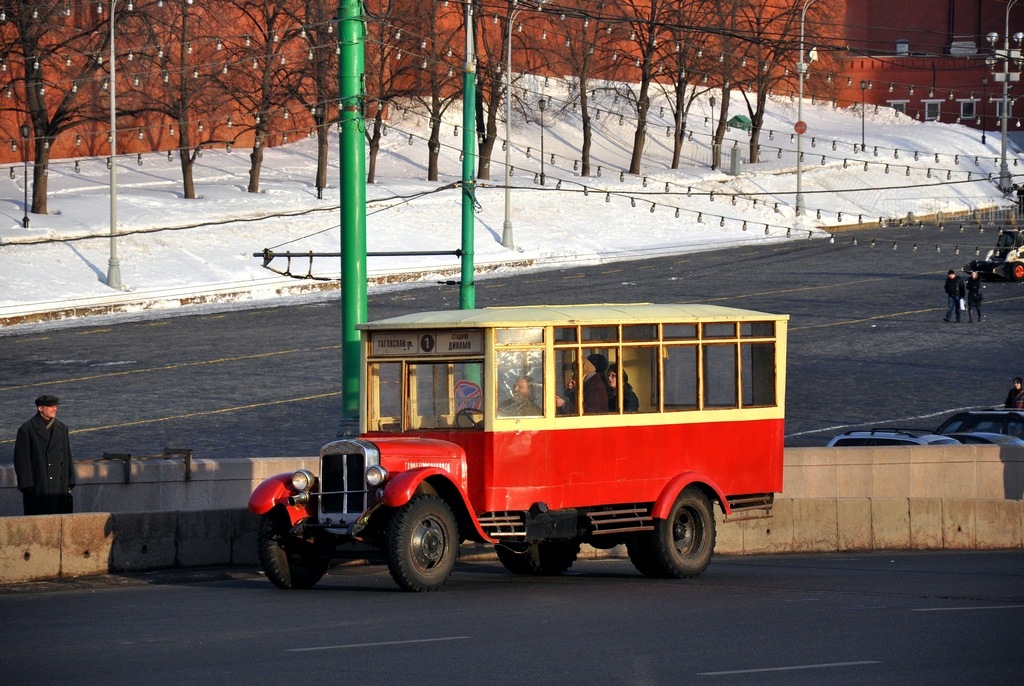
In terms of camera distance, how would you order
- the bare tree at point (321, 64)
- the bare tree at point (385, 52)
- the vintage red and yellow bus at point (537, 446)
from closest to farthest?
the vintage red and yellow bus at point (537, 446) < the bare tree at point (321, 64) < the bare tree at point (385, 52)

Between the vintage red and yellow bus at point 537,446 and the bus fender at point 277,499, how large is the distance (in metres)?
0.02

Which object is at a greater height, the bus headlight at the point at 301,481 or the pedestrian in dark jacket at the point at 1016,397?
the pedestrian in dark jacket at the point at 1016,397

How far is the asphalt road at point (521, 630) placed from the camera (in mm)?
9031

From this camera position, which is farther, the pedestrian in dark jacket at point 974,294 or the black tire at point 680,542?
the pedestrian in dark jacket at point 974,294

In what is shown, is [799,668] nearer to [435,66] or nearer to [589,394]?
[589,394]

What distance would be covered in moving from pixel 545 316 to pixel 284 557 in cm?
318

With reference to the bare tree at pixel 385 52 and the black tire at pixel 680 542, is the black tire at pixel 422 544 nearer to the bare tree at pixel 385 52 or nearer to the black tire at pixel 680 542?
the black tire at pixel 680 542

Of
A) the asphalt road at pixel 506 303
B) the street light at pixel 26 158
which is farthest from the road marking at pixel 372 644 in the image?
the street light at pixel 26 158

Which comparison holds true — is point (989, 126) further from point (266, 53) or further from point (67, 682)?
point (67, 682)

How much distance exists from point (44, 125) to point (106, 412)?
27.0 metres

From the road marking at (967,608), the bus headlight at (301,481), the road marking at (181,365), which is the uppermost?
the road marking at (181,365)

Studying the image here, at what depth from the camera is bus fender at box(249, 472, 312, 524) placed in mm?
13234

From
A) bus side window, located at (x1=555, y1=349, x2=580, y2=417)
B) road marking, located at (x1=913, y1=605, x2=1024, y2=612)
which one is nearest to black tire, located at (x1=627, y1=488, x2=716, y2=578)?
bus side window, located at (x1=555, y1=349, x2=580, y2=417)

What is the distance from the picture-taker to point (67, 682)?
8.67 metres
